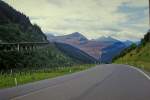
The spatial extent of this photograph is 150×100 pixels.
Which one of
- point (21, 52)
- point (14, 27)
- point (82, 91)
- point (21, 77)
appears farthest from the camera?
point (14, 27)

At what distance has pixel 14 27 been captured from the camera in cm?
16562

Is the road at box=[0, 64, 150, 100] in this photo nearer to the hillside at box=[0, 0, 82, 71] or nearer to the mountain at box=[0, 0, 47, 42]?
the hillside at box=[0, 0, 82, 71]

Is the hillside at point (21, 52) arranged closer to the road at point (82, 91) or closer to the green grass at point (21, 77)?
the green grass at point (21, 77)

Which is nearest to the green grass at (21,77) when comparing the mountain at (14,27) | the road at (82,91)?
the road at (82,91)

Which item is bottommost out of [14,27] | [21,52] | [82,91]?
[82,91]

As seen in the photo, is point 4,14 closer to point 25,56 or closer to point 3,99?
point 25,56

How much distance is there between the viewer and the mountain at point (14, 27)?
153 metres

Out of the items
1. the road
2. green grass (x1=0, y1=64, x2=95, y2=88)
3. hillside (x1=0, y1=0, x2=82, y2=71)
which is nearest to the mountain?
hillside (x1=0, y1=0, x2=82, y2=71)

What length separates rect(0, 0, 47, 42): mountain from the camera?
152750mm

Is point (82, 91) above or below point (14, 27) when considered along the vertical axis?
below

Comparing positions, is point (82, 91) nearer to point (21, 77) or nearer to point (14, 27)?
point (21, 77)

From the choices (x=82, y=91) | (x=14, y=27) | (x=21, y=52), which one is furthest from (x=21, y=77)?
(x=14, y=27)

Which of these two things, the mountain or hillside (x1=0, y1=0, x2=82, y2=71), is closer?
hillside (x1=0, y1=0, x2=82, y2=71)

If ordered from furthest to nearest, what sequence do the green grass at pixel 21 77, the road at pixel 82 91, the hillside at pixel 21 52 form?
the hillside at pixel 21 52
the green grass at pixel 21 77
the road at pixel 82 91
